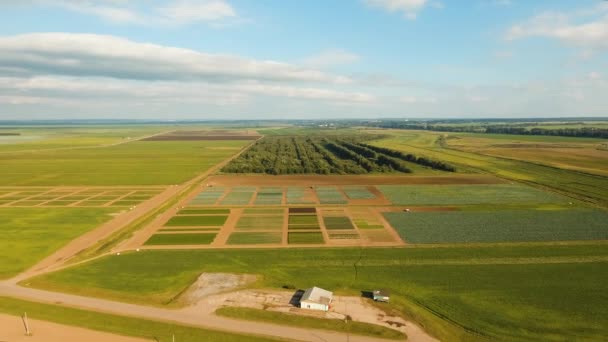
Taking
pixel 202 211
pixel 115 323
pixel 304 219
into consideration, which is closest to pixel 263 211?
pixel 304 219

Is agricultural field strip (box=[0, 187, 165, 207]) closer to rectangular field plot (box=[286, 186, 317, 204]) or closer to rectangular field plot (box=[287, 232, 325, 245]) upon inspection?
rectangular field plot (box=[286, 186, 317, 204])

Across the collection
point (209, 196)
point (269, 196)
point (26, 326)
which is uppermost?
point (269, 196)

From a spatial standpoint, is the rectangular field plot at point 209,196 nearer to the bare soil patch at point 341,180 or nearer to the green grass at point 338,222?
the bare soil patch at point 341,180

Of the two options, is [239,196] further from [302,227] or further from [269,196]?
[302,227]

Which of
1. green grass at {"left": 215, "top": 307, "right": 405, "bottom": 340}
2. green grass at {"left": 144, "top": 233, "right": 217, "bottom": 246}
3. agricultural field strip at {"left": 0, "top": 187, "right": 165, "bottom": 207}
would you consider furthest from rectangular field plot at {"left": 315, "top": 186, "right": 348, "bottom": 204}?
green grass at {"left": 215, "top": 307, "right": 405, "bottom": 340}

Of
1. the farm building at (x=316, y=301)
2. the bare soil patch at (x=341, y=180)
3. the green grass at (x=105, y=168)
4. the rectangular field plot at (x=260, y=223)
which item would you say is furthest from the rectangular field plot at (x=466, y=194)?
the green grass at (x=105, y=168)
